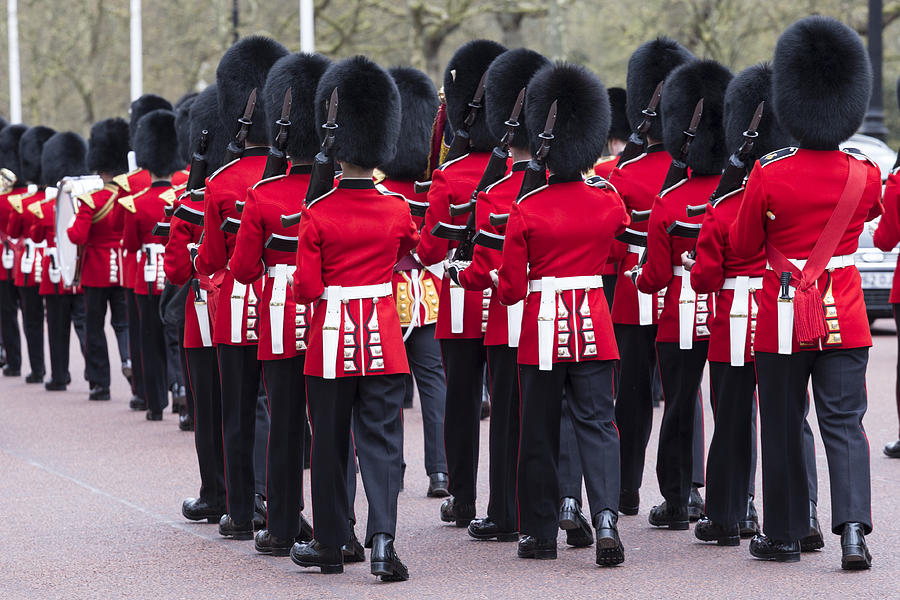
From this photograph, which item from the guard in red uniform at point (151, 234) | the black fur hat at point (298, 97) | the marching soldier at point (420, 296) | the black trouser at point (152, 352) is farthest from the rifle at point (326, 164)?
the black trouser at point (152, 352)

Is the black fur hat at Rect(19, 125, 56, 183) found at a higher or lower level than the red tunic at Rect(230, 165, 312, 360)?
higher

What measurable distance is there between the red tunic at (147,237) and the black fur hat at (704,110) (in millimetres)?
4160

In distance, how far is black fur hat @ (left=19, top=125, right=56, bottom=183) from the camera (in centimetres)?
1394

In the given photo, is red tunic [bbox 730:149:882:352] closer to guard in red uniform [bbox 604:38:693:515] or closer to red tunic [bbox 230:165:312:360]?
guard in red uniform [bbox 604:38:693:515]

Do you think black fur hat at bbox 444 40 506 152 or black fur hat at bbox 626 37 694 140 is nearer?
black fur hat at bbox 444 40 506 152

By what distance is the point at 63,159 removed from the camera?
518 inches

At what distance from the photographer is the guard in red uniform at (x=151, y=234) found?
9.95m

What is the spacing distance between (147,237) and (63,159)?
10.8ft

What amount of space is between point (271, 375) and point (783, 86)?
2.33 meters

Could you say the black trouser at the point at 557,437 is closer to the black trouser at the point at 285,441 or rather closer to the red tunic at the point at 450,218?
the red tunic at the point at 450,218

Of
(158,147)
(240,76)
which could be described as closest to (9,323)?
(158,147)

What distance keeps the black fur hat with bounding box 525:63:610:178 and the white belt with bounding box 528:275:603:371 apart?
417 mm

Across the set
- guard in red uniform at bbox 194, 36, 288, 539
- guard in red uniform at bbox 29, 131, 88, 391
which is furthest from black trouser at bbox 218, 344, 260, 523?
guard in red uniform at bbox 29, 131, 88, 391

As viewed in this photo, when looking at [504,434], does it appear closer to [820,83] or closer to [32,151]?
[820,83]
